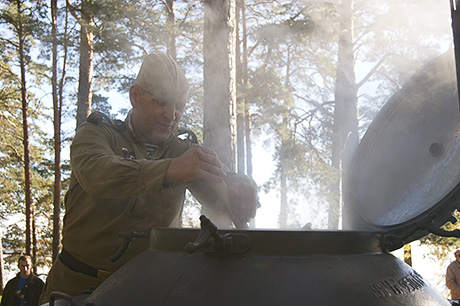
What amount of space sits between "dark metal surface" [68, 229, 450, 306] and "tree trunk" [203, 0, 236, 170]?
4955 mm

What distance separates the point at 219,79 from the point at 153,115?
174 inches

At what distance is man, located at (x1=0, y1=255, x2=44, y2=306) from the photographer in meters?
7.87

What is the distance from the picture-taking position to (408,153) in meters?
2.40

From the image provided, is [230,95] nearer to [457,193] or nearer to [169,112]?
[169,112]

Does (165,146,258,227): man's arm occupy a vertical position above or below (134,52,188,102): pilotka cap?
below

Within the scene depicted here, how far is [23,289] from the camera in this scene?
7.91 m

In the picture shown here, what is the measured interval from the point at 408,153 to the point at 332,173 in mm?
10469

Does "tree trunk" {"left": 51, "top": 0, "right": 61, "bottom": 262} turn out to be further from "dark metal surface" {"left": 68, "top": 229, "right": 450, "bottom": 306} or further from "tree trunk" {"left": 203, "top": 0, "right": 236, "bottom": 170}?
"dark metal surface" {"left": 68, "top": 229, "right": 450, "bottom": 306}

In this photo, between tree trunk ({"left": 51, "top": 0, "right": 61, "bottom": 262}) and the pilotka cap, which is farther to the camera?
tree trunk ({"left": 51, "top": 0, "right": 61, "bottom": 262})

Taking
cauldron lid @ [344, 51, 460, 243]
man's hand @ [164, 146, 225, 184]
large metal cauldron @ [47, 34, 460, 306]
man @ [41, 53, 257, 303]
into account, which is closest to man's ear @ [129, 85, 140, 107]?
man @ [41, 53, 257, 303]

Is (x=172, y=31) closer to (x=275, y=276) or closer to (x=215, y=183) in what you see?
(x=215, y=183)

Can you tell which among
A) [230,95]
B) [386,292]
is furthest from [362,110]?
[386,292]

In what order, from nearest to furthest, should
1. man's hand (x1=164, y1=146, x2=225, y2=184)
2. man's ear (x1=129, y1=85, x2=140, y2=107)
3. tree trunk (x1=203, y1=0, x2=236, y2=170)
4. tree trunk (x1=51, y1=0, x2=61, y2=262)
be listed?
man's hand (x1=164, y1=146, x2=225, y2=184) < man's ear (x1=129, y1=85, x2=140, y2=107) < tree trunk (x1=203, y1=0, x2=236, y2=170) < tree trunk (x1=51, y1=0, x2=61, y2=262)

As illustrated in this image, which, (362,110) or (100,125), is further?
(362,110)
